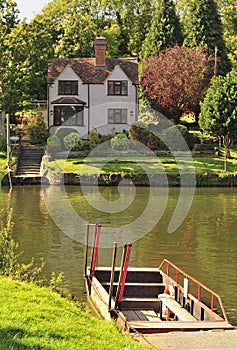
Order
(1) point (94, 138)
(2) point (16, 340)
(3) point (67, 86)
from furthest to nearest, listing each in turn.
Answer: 1. (3) point (67, 86)
2. (1) point (94, 138)
3. (2) point (16, 340)

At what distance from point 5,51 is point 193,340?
159 ft

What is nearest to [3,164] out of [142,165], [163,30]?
[142,165]

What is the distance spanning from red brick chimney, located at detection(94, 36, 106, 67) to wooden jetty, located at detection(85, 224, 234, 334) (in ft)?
141

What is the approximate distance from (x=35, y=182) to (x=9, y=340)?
3780cm

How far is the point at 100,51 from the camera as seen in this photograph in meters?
62.0

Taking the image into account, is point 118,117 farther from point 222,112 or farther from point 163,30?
point 163,30

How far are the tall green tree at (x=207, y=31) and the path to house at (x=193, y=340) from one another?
59737 mm

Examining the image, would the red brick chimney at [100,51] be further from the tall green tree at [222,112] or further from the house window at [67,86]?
→ the tall green tree at [222,112]

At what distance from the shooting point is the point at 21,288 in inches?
616

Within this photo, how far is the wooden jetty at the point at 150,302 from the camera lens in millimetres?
14656

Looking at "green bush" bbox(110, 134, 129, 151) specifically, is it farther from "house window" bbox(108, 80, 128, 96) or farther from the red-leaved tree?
the red-leaved tree

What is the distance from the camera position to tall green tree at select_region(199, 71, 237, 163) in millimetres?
52844

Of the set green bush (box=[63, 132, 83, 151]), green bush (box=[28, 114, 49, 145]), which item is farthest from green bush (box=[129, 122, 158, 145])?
green bush (box=[28, 114, 49, 145])

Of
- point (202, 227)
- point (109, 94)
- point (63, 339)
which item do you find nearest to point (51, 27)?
point (109, 94)
